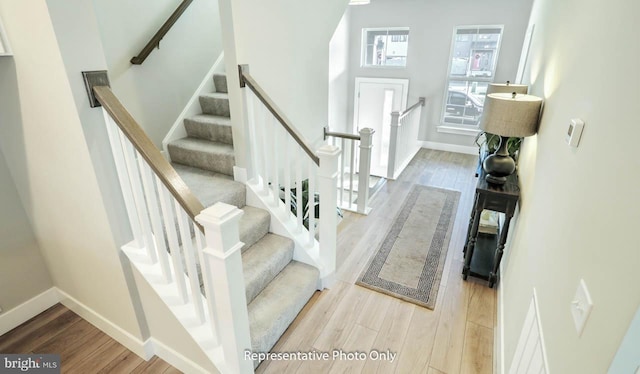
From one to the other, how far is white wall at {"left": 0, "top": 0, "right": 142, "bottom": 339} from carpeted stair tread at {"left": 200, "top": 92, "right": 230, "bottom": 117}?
65.0 inches

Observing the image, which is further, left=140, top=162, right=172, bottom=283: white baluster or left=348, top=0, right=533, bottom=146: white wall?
left=348, top=0, right=533, bottom=146: white wall

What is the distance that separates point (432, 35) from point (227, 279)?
18.4 feet

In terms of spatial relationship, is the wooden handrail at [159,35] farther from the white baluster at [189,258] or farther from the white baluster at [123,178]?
the white baluster at [189,258]

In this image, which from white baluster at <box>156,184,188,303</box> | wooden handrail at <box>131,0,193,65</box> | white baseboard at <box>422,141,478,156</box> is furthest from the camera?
white baseboard at <box>422,141,478,156</box>

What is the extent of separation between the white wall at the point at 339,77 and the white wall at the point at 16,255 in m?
4.75

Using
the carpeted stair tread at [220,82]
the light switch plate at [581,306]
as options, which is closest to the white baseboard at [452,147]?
the carpeted stair tread at [220,82]

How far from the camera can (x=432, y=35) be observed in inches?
215

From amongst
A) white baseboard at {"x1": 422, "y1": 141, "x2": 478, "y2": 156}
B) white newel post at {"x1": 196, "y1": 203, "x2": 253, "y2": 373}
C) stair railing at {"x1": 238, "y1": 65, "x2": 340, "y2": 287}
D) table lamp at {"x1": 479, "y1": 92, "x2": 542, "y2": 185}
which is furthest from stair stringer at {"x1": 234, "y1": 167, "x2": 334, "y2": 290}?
white baseboard at {"x1": 422, "y1": 141, "x2": 478, "y2": 156}

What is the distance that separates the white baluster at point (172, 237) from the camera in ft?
4.79

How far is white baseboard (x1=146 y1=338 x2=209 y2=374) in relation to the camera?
175 centimetres

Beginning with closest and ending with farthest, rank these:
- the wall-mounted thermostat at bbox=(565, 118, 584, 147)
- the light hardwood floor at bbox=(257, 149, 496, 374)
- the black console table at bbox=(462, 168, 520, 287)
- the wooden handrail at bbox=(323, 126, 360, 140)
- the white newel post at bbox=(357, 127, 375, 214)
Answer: the wall-mounted thermostat at bbox=(565, 118, 584, 147)
the light hardwood floor at bbox=(257, 149, 496, 374)
the black console table at bbox=(462, 168, 520, 287)
the white newel post at bbox=(357, 127, 375, 214)
the wooden handrail at bbox=(323, 126, 360, 140)

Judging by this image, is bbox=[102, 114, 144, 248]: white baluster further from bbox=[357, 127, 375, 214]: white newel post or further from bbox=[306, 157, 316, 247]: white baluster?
bbox=[357, 127, 375, 214]: white newel post

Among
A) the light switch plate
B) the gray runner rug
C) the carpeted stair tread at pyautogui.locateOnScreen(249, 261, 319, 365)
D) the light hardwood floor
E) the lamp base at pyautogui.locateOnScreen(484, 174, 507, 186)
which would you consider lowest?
the light hardwood floor

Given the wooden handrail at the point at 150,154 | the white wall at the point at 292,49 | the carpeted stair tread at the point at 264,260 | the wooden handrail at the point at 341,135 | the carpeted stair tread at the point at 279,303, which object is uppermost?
the white wall at the point at 292,49
